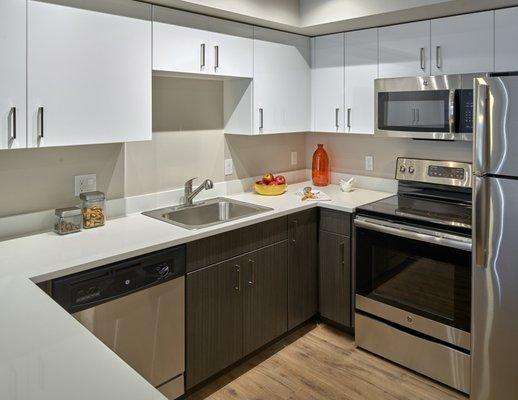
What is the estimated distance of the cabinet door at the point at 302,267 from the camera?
2.87 meters

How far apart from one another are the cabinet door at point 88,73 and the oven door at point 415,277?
146 cm

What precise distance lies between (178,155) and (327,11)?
1.30 metres

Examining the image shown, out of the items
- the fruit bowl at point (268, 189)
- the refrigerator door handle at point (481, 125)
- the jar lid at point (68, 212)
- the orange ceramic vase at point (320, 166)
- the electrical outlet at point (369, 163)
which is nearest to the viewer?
the refrigerator door handle at point (481, 125)

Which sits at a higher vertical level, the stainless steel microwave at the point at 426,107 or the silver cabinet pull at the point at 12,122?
the stainless steel microwave at the point at 426,107

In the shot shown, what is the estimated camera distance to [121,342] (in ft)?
6.56

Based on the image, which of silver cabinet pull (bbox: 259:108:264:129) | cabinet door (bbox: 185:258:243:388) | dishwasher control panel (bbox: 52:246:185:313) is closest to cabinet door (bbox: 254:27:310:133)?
silver cabinet pull (bbox: 259:108:264:129)

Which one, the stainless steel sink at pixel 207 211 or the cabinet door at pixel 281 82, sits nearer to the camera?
the stainless steel sink at pixel 207 211

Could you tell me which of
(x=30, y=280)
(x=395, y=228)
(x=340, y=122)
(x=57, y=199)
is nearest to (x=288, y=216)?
(x=395, y=228)

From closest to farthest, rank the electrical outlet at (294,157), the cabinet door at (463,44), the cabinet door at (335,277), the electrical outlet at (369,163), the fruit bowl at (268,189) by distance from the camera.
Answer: the cabinet door at (463,44) < the cabinet door at (335,277) < the fruit bowl at (268,189) < the electrical outlet at (369,163) < the electrical outlet at (294,157)

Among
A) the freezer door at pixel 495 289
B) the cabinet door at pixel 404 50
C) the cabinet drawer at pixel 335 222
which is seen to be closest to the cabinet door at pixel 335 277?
the cabinet drawer at pixel 335 222

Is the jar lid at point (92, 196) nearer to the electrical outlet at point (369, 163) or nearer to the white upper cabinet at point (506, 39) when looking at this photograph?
the electrical outlet at point (369, 163)

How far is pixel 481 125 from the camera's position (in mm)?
2074

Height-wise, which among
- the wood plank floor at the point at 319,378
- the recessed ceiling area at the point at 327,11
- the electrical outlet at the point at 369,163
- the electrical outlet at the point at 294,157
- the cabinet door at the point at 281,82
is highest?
the recessed ceiling area at the point at 327,11

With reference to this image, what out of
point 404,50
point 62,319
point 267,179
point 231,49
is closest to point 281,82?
point 231,49
